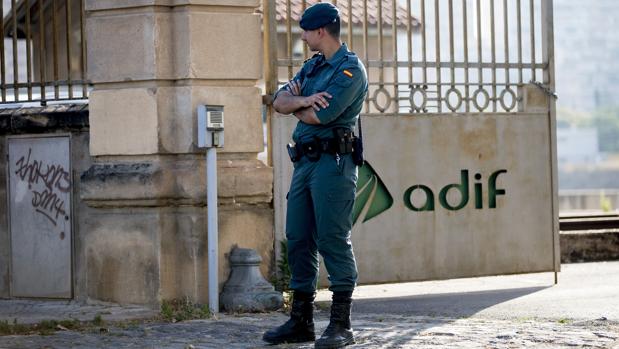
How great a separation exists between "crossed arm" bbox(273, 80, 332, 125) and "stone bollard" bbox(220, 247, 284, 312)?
1.85 m

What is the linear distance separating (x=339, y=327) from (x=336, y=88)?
52.7 inches

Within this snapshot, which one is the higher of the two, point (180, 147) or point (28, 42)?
point (28, 42)

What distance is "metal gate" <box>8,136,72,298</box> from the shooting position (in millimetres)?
10258

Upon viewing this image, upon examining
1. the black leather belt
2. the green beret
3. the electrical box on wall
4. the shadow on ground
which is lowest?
the shadow on ground

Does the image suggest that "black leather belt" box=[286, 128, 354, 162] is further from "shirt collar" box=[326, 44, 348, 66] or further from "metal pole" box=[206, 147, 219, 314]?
"metal pole" box=[206, 147, 219, 314]

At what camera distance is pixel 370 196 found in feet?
35.6

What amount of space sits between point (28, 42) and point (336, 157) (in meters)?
3.60

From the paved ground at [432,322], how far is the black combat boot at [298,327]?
0.31 feet

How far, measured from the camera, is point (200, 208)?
9688mm

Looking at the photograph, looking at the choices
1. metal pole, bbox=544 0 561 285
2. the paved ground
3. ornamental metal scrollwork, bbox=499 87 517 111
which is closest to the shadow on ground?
the paved ground

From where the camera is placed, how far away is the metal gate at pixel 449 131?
1084 centimetres

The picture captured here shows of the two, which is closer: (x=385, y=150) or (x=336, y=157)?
(x=336, y=157)

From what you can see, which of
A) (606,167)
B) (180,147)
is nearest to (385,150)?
(180,147)

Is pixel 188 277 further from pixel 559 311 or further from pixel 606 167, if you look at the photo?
pixel 606 167
